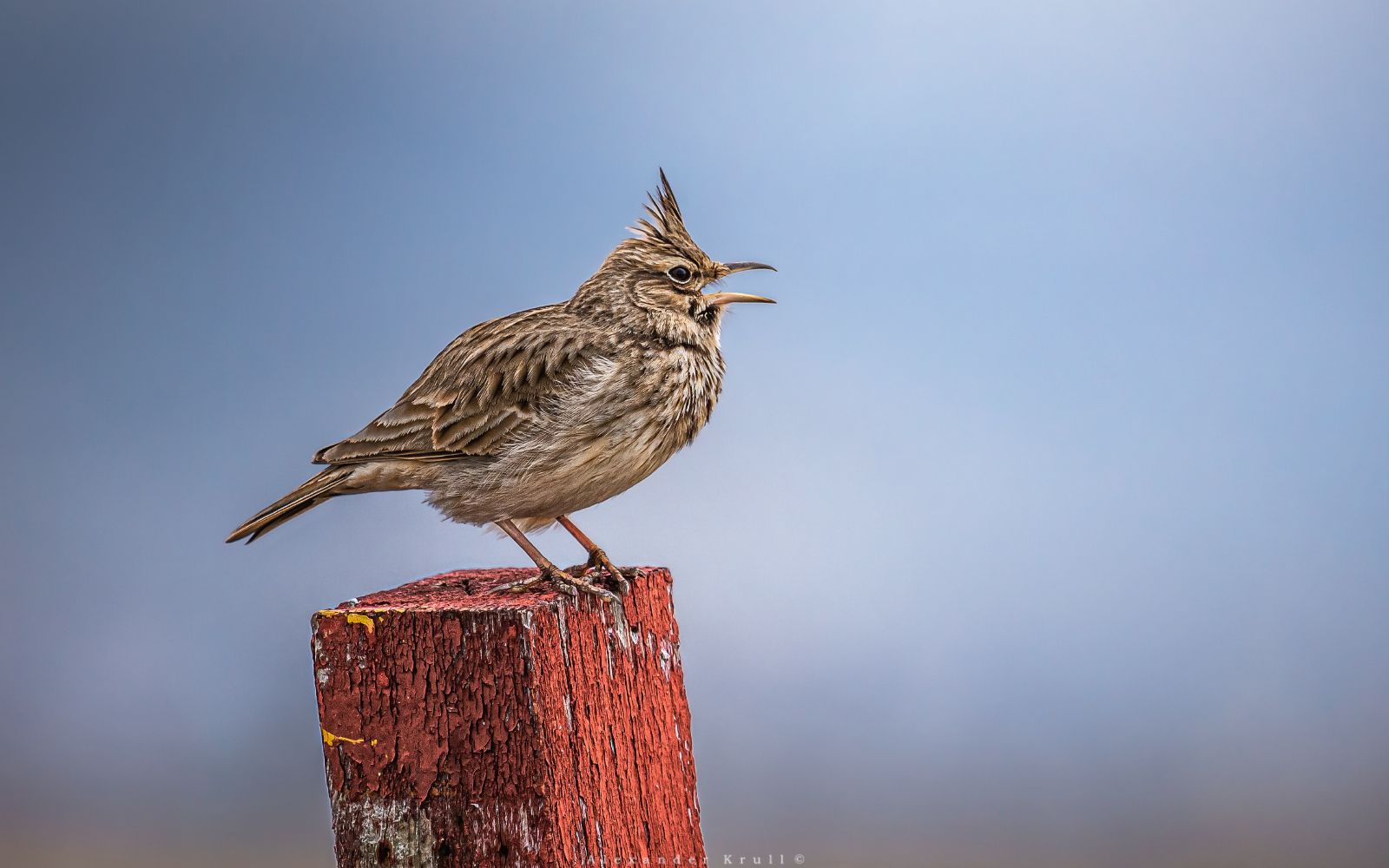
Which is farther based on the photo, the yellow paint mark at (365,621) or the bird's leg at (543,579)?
the bird's leg at (543,579)

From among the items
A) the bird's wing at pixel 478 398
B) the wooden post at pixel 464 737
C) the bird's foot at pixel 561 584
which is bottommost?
the wooden post at pixel 464 737

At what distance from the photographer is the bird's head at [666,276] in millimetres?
5781

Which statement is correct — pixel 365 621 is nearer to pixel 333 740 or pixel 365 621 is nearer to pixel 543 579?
pixel 333 740

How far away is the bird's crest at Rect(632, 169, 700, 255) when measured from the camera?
6.01 m

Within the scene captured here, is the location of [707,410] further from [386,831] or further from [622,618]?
[386,831]

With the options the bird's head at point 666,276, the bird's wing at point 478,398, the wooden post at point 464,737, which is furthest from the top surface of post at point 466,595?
the bird's head at point 666,276

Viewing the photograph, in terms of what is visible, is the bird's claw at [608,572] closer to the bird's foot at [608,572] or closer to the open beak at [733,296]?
the bird's foot at [608,572]

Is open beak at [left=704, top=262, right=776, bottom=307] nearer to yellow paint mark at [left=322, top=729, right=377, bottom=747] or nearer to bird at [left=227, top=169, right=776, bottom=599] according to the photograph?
bird at [left=227, top=169, right=776, bottom=599]

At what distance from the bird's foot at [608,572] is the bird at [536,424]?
2 centimetres

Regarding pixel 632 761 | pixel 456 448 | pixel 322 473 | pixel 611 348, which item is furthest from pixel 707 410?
pixel 632 761

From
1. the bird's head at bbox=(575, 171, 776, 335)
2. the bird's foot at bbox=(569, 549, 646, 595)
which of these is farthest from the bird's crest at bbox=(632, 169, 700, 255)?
the bird's foot at bbox=(569, 549, 646, 595)

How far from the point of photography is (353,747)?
347 centimetres

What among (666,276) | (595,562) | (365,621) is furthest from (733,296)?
(365,621)

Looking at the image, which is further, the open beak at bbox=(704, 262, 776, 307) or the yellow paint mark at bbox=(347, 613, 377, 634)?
the open beak at bbox=(704, 262, 776, 307)
